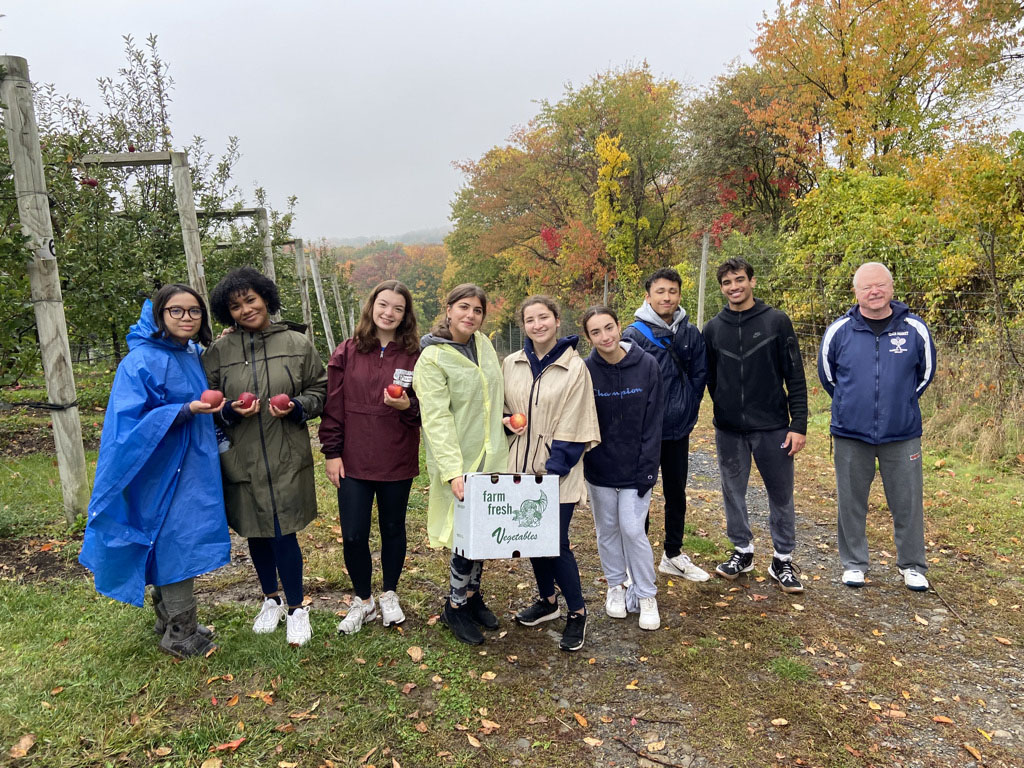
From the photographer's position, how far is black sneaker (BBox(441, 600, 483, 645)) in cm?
351

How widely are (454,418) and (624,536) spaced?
1288mm

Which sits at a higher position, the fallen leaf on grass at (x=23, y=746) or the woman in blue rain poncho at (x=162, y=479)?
the woman in blue rain poncho at (x=162, y=479)

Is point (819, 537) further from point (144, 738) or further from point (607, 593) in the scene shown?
Result: point (144, 738)

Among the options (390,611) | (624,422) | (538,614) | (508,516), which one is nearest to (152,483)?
(390,611)

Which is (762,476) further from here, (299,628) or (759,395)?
(299,628)

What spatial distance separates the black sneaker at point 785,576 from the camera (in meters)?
4.15

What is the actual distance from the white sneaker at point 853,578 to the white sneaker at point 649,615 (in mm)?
1445

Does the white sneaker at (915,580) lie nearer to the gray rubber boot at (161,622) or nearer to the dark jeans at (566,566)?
the dark jeans at (566,566)

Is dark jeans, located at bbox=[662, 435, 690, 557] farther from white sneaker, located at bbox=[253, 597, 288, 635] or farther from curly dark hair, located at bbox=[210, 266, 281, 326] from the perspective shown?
curly dark hair, located at bbox=[210, 266, 281, 326]

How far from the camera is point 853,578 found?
420 centimetres

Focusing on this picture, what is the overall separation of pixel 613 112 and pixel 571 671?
27.9 m

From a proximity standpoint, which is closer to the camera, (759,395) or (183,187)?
(759,395)

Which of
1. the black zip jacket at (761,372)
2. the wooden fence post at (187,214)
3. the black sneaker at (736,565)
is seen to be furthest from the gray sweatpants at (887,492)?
the wooden fence post at (187,214)

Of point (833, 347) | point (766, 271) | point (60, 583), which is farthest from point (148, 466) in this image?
point (766, 271)
